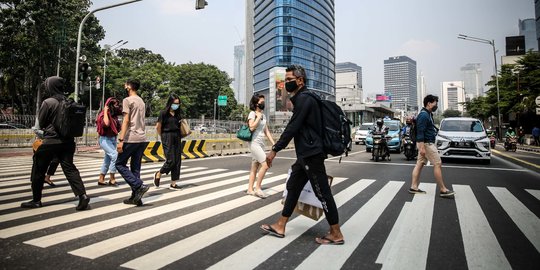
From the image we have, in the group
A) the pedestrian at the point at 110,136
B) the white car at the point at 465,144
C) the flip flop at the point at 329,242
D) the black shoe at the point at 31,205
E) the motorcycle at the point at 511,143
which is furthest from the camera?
the motorcycle at the point at 511,143

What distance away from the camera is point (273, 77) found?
80.4 metres

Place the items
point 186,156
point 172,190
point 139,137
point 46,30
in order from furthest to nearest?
point 46,30 < point 186,156 < point 172,190 < point 139,137

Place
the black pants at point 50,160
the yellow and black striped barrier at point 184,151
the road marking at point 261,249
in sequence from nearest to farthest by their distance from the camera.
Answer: the road marking at point 261,249 < the black pants at point 50,160 < the yellow and black striped barrier at point 184,151

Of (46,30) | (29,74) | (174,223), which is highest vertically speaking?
(46,30)

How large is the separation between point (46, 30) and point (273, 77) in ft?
178

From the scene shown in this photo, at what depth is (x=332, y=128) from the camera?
3.37 metres

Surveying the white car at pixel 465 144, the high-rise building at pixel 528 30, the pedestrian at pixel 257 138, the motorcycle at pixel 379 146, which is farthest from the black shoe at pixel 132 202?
the high-rise building at pixel 528 30

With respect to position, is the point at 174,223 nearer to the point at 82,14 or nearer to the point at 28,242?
the point at 28,242

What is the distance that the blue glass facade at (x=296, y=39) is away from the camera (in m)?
86.9

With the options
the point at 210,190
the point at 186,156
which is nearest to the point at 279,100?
the point at 186,156

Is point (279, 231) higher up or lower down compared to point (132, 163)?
lower down

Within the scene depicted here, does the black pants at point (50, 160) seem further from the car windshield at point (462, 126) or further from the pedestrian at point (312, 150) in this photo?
the car windshield at point (462, 126)

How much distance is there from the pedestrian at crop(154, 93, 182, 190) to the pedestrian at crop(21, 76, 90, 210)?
1.76m

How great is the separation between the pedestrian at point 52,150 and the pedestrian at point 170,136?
176cm
